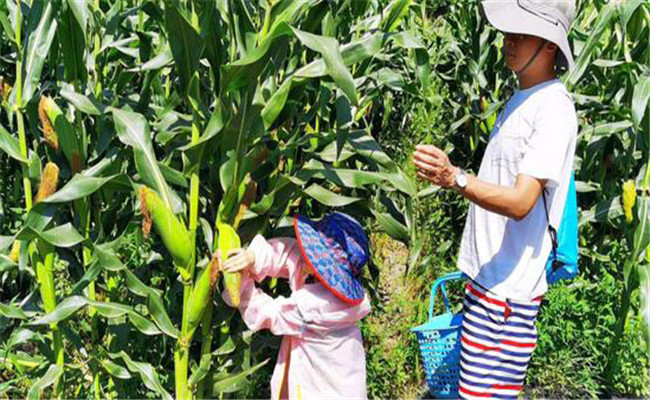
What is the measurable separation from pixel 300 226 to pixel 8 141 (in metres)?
1.08

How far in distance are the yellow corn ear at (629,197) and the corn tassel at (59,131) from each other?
2.34 m

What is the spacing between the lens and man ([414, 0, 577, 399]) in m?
2.50

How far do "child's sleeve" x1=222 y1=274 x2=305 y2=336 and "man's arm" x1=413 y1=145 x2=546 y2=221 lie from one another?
2.39ft

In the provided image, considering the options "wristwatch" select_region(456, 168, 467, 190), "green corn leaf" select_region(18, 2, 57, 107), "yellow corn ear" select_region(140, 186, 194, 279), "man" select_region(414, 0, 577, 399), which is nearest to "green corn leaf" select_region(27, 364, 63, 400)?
"yellow corn ear" select_region(140, 186, 194, 279)

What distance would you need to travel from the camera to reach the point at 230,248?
2.65 meters

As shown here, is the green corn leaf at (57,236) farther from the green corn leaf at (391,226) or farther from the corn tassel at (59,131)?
the green corn leaf at (391,226)

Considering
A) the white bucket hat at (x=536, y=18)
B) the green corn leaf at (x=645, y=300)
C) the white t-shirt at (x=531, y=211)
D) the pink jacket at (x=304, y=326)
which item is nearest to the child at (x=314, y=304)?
the pink jacket at (x=304, y=326)

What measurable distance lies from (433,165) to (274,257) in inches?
29.7

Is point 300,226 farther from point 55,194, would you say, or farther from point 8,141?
point 8,141

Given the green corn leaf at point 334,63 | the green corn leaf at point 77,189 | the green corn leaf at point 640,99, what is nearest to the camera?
the green corn leaf at point 334,63

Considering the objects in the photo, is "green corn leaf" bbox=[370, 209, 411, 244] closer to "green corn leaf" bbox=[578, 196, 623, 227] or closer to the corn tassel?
the corn tassel

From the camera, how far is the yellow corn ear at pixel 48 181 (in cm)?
268

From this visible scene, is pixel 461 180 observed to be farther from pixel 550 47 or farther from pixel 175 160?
pixel 175 160

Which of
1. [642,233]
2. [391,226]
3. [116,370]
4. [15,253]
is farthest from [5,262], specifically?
[642,233]
